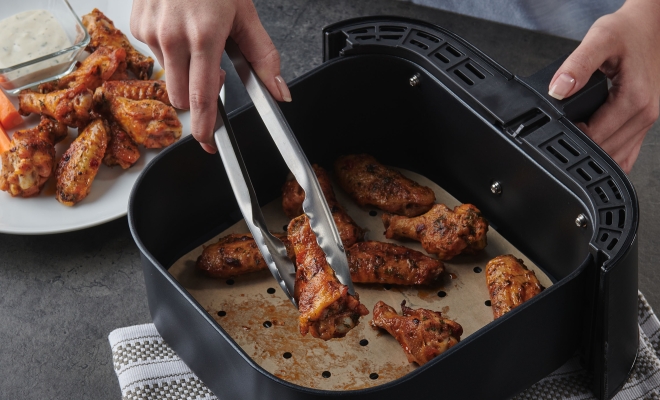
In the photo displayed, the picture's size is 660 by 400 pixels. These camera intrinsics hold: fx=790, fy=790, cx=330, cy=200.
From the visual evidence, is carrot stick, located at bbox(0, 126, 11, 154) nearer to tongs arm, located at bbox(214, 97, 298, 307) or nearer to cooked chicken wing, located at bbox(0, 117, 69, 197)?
cooked chicken wing, located at bbox(0, 117, 69, 197)

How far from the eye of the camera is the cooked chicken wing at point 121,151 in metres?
1.75

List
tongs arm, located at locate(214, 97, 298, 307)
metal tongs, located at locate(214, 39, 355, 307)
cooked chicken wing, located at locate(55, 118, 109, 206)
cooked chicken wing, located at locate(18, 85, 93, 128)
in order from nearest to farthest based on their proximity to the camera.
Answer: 1. metal tongs, located at locate(214, 39, 355, 307)
2. tongs arm, located at locate(214, 97, 298, 307)
3. cooked chicken wing, located at locate(55, 118, 109, 206)
4. cooked chicken wing, located at locate(18, 85, 93, 128)

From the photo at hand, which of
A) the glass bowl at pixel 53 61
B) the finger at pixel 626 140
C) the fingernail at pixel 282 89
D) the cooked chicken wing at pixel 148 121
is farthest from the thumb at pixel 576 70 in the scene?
the glass bowl at pixel 53 61

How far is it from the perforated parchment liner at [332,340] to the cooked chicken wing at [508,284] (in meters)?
0.05

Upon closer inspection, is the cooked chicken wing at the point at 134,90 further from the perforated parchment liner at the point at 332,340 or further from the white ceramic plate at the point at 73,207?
the perforated parchment liner at the point at 332,340

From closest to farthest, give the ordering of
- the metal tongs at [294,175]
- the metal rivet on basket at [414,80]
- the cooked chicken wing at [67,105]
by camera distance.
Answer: the metal tongs at [294,175] → the metal rivet on basket at [414,80] → the cooked chicken wing at [67,105]

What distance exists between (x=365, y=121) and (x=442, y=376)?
684 mm

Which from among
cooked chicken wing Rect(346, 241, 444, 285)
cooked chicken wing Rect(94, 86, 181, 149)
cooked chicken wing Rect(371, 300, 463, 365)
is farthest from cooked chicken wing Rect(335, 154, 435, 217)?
cooked chicken wing Rect(94, 86, 181, 149)

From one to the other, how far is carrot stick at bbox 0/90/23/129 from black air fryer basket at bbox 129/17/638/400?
24.6 inches

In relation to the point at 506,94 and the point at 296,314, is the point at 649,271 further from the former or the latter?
the point at 296,314

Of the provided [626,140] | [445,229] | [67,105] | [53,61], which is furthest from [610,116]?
[53,61]

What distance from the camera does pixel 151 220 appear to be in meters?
1.40

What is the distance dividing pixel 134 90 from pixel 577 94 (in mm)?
998

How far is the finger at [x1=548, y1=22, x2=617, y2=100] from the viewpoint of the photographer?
4.57 ft
